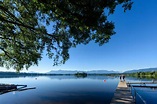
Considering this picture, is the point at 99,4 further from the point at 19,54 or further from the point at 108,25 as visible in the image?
the point at 19,54

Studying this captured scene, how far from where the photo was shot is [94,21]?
24.0 feet

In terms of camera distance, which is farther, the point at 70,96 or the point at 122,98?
the point at 70,96

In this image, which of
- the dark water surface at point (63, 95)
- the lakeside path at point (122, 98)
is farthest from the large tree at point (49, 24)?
the dark water surface at point (63, 95)

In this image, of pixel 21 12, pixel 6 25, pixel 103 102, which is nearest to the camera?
pixel 21 12

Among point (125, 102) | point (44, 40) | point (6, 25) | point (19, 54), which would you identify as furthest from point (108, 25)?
point (125, 102)

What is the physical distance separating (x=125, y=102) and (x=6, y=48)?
11702 mm

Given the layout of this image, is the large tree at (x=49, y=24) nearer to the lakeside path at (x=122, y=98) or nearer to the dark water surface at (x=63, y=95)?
the lakeside path at (x=122, y=98)

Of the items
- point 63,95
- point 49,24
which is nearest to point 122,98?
point 49,24

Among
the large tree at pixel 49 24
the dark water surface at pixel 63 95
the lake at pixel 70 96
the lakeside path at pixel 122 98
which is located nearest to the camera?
the large tree at pixel 49 24

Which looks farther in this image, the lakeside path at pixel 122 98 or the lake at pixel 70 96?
the lake at pixel 70 96

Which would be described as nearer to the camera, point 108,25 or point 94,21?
point 94,21

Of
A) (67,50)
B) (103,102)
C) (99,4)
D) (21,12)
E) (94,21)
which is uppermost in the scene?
(21,12)

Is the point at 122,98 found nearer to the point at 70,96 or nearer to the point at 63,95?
the point at 70,96

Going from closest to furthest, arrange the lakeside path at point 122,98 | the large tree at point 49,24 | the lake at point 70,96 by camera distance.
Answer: the large tree at point 49,24, the lakeside path at point 122,98, the lake at point 70,96
